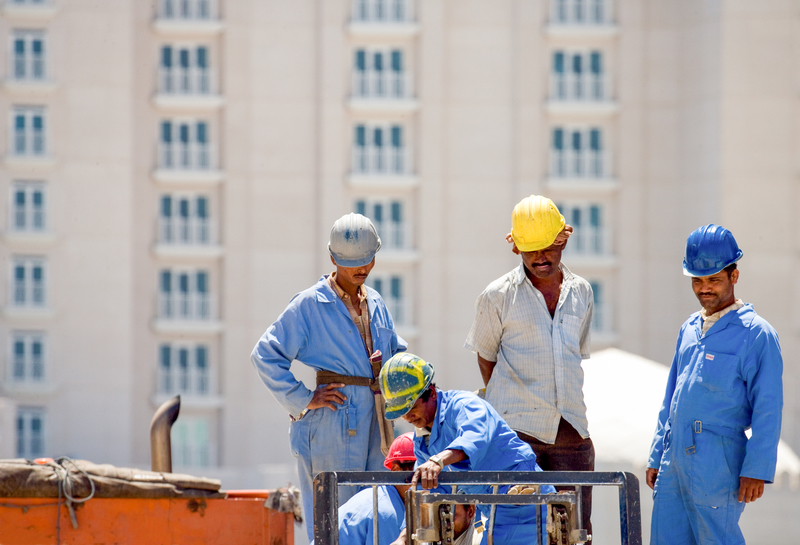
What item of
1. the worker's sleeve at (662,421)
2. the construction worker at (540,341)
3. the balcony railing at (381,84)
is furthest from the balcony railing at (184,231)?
the worker's sleeve at (662,421)

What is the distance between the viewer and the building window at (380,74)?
33.9 metres

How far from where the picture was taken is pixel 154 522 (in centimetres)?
618

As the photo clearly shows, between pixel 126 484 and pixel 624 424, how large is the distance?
1257cm

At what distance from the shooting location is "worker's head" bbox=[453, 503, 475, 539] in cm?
444

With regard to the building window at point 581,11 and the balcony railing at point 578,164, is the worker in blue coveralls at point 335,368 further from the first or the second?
the building window at point 581,11

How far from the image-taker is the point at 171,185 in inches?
1335

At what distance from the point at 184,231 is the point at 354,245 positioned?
28867mm

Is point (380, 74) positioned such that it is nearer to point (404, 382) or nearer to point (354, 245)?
point (354, 245)

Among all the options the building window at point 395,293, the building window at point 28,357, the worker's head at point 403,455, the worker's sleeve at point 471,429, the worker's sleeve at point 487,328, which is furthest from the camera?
the building window at point 395,293

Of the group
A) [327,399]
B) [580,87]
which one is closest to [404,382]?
[327,399]

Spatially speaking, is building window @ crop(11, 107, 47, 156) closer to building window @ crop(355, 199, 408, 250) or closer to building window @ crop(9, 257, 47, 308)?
building window @ crop(9, 257, 47, 308)

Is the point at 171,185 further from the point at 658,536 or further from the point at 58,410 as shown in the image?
the point at 658,536

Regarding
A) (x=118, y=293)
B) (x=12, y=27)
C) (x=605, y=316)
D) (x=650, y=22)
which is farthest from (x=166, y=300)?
(x=650, y=22)

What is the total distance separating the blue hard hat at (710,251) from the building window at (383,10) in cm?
2957
